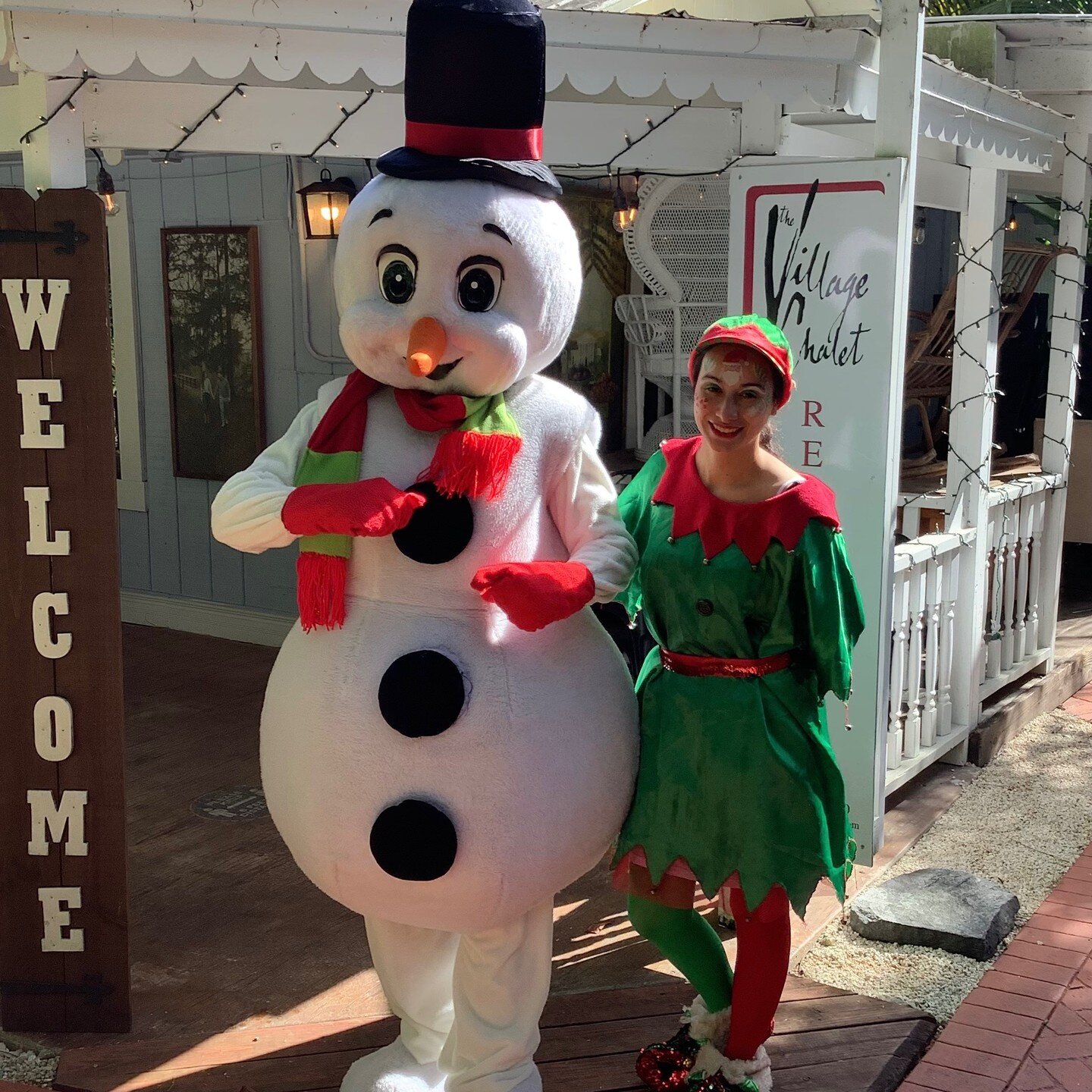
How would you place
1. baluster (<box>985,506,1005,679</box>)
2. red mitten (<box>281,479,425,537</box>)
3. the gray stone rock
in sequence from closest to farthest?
red mitten (<box>281,479,425,537</box>) < the gray stone rock < baluster (<box>985,506,1005,679</box>)

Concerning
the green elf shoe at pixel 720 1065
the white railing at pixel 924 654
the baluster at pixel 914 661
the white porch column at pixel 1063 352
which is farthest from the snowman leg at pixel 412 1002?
the white porch column at pixel 1063 352

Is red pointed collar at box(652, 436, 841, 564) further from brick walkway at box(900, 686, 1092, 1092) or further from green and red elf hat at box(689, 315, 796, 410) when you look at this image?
brick walkway at box(900, 686, 1092, 1092)

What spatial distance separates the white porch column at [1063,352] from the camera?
636 cm

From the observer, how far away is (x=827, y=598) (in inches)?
112

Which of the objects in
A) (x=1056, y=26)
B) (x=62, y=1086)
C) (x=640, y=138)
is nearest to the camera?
(x=62, y=1086)

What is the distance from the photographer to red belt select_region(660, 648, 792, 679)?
2.90 meters

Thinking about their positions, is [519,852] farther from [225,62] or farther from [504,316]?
[225,62]

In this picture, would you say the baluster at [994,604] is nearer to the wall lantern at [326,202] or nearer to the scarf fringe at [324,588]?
the wall lantern at [326,202]

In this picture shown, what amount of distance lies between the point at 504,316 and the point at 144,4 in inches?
57.5

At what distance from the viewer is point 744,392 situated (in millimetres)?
2830

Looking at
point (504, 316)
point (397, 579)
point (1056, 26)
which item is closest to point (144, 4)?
point (504, 316)

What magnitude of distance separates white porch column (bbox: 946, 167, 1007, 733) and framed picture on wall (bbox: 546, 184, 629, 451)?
7.75ft

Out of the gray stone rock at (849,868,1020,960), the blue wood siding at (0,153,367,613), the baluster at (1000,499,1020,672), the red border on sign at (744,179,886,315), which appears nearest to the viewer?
the red border on sign at (744,179,886,315)

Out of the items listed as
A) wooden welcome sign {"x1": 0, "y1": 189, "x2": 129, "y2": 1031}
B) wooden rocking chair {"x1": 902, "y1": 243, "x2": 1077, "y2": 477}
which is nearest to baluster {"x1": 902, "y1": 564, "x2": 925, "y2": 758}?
wooden rocking chair {"x1": 902, "y1": 243, "x2": 1077, "y2": 477}
